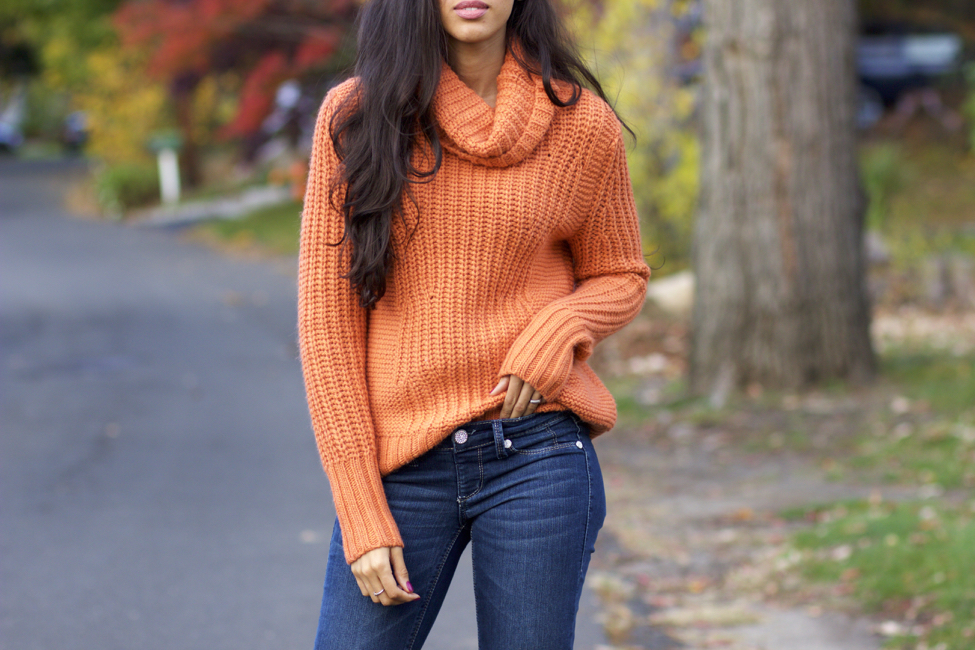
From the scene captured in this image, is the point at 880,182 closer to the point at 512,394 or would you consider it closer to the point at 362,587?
the point at 512,394

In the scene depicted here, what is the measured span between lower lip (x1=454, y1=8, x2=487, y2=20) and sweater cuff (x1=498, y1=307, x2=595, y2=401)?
1.86 ft

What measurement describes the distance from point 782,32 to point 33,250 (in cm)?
1284

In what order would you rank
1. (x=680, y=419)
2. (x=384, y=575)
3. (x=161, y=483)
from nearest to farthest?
1. (x=384, y=575)
2. (x=161, y=483)
3. (x=680, y=419)

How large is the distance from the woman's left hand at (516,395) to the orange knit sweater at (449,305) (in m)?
0.02

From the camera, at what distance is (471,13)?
2.10m

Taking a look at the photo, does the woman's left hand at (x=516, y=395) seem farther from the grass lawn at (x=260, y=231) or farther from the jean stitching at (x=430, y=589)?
the grass lawn at (x=260, y=231)

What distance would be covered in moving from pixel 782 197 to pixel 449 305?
15.4ft

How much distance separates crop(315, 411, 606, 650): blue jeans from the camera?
2002 millimetres

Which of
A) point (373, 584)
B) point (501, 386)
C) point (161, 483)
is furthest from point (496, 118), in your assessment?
point (161, 483)

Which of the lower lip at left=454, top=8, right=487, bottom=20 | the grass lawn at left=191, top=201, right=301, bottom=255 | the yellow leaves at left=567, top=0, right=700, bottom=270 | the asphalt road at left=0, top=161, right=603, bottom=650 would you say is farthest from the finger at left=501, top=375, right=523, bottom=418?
the grass lawn at left=191, top=201, right=301, bottom=255

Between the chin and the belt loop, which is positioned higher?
the chin

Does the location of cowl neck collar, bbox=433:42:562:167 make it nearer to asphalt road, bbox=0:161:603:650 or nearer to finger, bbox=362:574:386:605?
finger, bbox=362:574:386:605

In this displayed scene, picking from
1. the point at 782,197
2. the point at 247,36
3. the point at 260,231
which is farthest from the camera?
the point at 260,231

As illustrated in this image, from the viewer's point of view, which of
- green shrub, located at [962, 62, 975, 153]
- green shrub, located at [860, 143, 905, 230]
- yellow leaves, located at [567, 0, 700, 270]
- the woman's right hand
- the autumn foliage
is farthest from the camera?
the autumn foliage
